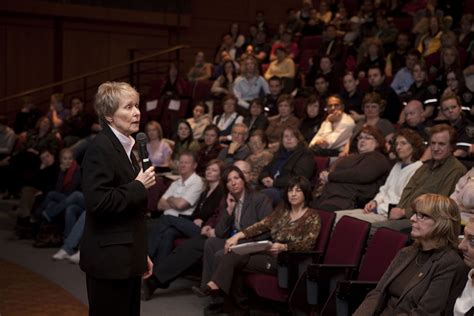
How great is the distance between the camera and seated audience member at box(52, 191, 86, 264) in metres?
6.21

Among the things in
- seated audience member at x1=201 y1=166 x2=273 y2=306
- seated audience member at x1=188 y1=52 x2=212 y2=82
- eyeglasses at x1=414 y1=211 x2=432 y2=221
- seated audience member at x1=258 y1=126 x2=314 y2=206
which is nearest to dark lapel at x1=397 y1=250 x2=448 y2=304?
eyeglasses at x1=414 y1=211 x2=432 y2=221

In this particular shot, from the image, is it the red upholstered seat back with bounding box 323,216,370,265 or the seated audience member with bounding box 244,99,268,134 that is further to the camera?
the seated audience member with bounding box 244,99,268,134

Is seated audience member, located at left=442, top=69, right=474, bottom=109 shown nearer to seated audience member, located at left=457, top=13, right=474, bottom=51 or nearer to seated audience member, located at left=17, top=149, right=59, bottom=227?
seated audience member, located at left=457, top=13, right=474, bottom=51

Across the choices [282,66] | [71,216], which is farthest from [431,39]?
[71,216]

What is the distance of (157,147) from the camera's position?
24.0 ft

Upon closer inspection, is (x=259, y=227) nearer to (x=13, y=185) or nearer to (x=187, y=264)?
(x=187, y=264)

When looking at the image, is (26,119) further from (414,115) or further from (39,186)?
(414,115)

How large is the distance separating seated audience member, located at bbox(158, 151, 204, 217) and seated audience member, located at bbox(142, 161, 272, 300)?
16.9 inches

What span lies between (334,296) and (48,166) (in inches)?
168

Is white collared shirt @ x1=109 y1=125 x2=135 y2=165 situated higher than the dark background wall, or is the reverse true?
white collared shirt @ x1=109 y1=125 x2=135 y2=165

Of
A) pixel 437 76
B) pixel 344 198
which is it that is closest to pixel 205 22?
pixel 437 76

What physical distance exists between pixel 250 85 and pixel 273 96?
0.59 meters

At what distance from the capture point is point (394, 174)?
5.02m

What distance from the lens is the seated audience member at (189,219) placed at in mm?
5395
